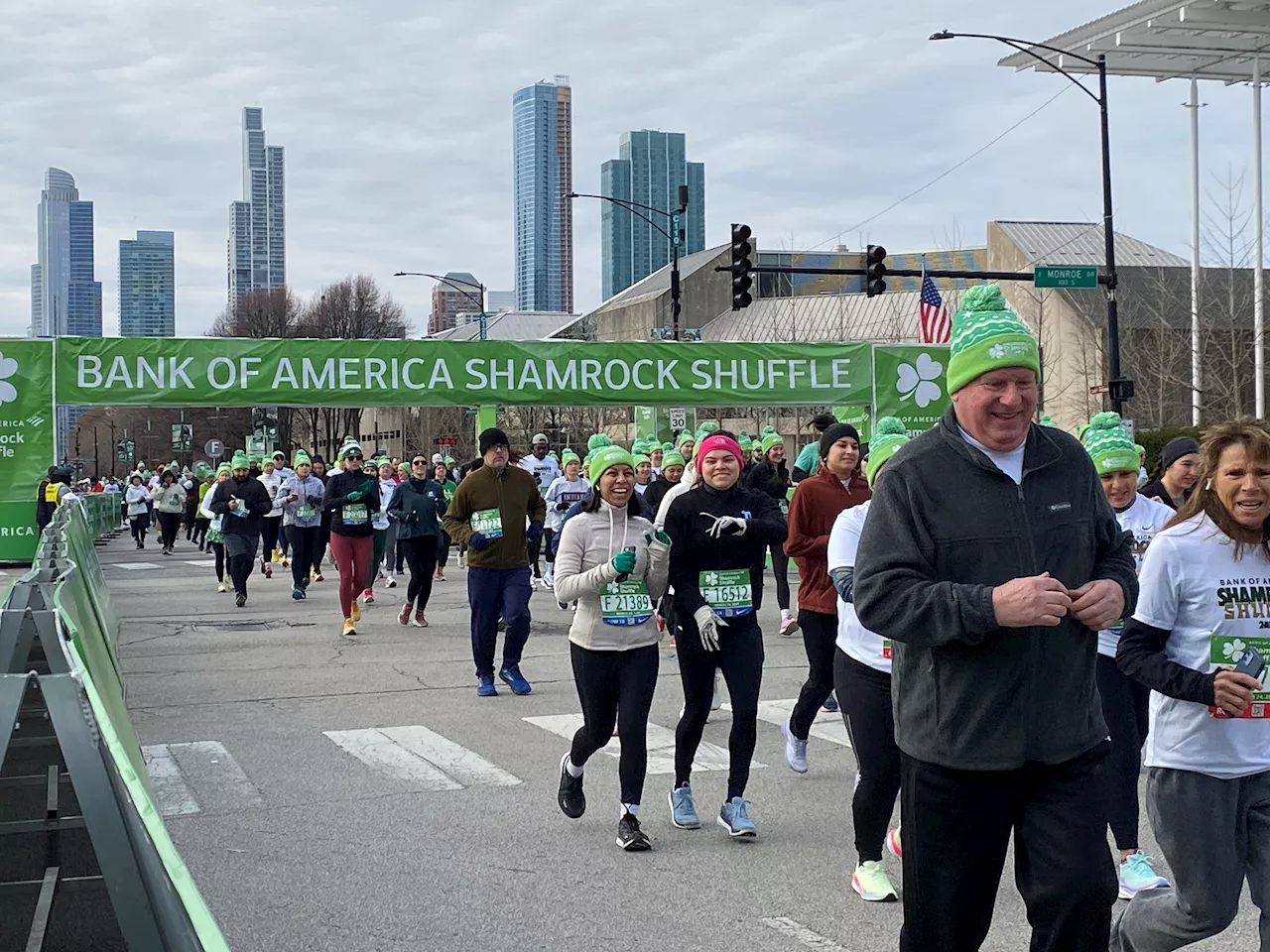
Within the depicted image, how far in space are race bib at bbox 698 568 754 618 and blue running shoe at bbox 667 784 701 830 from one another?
3.14ft

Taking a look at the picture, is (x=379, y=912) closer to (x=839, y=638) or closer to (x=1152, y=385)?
(x=839, y=638)

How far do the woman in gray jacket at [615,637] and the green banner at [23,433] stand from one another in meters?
14.2

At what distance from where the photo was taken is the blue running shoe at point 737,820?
7004 millimetres

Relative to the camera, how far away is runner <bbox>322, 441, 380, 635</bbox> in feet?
51.9

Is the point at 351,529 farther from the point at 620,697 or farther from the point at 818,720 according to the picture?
the point at 620,697

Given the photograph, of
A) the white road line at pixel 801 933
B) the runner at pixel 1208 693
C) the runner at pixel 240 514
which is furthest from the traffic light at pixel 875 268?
the runner at pixel 1208 693

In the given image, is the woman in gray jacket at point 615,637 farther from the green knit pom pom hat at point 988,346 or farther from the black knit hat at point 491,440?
the black knit hat at point 491,440

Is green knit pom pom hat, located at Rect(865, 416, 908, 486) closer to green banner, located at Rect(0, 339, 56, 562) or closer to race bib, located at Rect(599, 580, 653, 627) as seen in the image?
race bib, located at Rect(599, 580, 653, 627)

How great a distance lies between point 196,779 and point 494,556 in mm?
3738

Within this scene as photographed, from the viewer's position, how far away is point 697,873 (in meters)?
6.47

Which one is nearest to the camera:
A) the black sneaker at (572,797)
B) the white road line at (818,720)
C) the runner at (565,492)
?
the black sneaker at (572,797)

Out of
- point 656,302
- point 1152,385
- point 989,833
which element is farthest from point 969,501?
point 656,302

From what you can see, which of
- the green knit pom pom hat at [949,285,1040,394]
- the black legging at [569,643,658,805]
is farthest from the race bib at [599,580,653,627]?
the green knit pom pom hat at [949,285,1040,394]

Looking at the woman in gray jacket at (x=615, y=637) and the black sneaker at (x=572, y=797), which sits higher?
the woman in gray jacket at (x=615, y=637)
